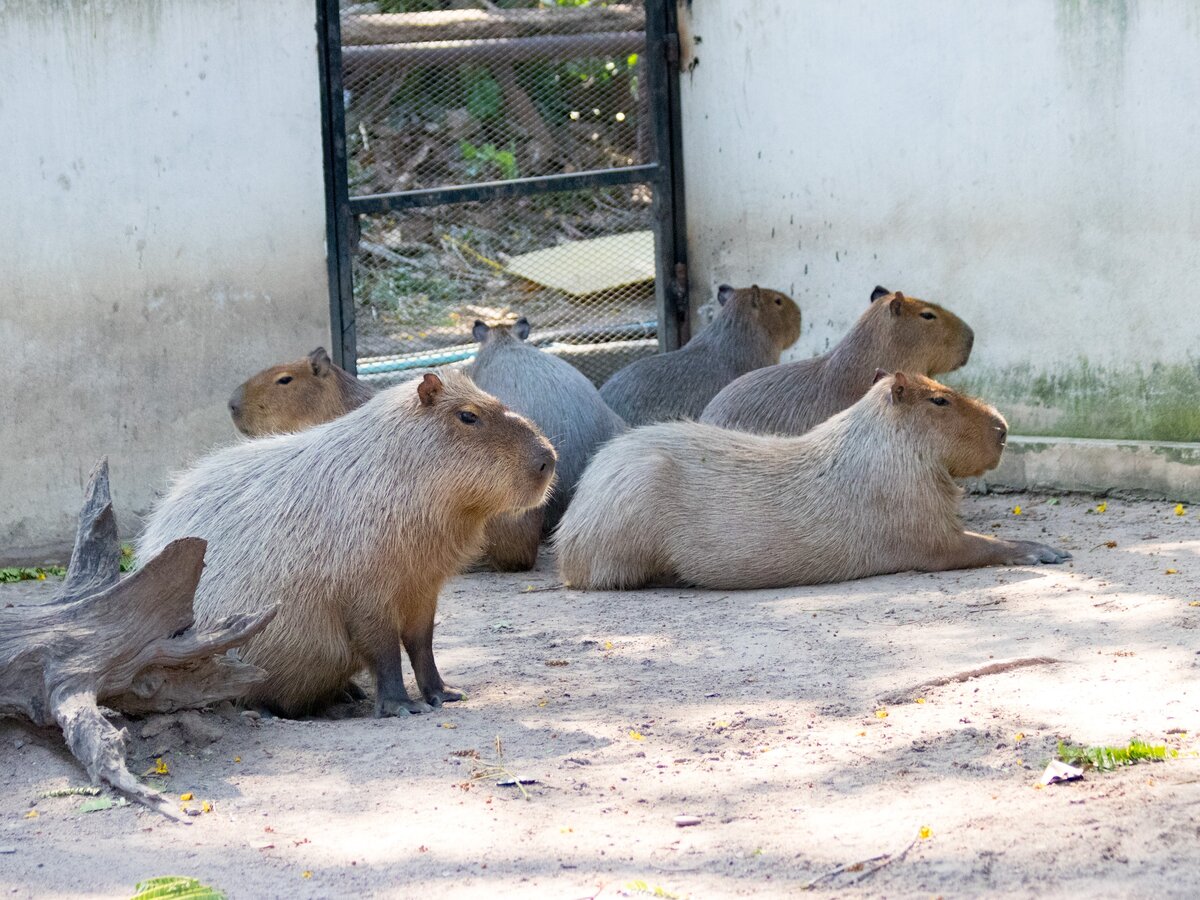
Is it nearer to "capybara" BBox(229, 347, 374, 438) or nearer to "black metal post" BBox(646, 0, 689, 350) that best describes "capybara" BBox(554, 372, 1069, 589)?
"capybara" BBox(229, 347, 374, 438)

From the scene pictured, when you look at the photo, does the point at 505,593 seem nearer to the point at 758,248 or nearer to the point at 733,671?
the point at 733,671

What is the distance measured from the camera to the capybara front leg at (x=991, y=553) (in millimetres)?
5934

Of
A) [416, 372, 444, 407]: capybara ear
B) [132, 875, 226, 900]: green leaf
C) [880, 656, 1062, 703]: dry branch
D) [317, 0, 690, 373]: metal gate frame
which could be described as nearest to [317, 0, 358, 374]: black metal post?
[317, 0, 690, 373]: metal gate frame

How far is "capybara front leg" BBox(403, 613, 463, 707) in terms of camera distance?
4543mm

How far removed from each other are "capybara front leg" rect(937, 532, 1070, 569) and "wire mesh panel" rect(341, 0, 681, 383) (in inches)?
116

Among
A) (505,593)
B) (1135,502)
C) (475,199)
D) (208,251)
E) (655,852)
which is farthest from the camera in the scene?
(475,199)

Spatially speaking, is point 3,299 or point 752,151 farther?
point 752,151

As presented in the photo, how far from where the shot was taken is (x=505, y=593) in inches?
247

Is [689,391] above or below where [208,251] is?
below

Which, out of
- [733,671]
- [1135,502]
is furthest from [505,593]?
Result: [1135,502]

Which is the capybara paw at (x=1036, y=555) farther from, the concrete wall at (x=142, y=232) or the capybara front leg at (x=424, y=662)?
the concrete wall at (x=142, y=232)

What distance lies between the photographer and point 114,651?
12.8 ft

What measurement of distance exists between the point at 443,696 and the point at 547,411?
249 centimetres

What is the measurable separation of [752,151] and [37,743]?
536 centimetres
